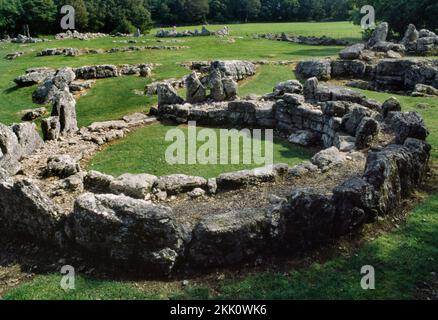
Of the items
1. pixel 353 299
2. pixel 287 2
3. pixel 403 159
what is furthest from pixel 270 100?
pixel 287 2

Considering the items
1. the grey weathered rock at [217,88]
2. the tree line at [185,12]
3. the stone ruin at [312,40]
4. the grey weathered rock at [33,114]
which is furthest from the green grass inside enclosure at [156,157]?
the tree line at [185,12]

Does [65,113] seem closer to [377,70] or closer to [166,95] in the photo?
[166,95]

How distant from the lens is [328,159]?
1387 centimetres

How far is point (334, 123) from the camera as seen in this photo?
693 inches

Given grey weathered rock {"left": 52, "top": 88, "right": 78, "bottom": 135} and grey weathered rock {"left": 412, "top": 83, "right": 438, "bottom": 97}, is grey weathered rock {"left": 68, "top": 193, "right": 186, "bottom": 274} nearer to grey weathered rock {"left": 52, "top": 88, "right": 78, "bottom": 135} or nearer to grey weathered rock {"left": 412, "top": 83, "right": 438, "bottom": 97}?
grey weathered rock {"left": 52, "top": 88, "right": 78, "bottom": 135}

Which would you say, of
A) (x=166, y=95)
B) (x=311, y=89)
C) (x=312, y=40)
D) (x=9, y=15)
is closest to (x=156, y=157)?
(x=166, y=95)

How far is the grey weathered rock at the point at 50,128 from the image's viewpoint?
61.7 ft

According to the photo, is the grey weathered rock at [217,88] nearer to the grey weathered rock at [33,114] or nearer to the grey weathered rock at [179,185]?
the grey weathered rock at [33,114]

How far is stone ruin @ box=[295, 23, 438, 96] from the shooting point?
1044 inches

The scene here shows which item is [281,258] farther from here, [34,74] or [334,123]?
[34,74]

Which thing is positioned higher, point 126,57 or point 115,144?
point 126,57

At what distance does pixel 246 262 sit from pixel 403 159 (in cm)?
530

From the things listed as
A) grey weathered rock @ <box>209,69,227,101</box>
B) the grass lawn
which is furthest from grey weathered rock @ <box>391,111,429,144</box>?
grey weathered rock @ <box>209,69,227,101</box>

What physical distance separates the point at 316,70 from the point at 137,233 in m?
22.4
